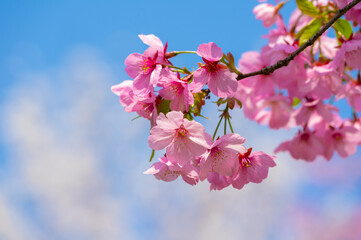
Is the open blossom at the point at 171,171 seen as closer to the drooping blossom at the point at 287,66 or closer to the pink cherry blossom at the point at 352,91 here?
the drooping blossom at the point at 287,66

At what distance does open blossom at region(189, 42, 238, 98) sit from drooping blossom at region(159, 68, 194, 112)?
0.04 meters

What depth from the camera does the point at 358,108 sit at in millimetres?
3082

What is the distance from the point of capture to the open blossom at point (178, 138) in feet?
5.32

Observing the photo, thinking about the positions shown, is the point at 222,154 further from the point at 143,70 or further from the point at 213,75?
the point at 143,70

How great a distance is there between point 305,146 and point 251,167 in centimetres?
126

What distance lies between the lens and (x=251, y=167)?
183cm

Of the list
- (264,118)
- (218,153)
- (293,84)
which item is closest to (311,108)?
(293,84)

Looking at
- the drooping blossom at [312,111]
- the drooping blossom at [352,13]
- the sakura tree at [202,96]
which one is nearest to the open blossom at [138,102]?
the sakura tree at [202,96]

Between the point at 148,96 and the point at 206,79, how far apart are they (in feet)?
0.88

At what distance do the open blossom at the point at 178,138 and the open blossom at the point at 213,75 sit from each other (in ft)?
0.50

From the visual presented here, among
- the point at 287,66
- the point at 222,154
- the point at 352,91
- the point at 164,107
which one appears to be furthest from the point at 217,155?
the point at 352,91

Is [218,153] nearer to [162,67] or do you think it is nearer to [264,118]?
[162,67]

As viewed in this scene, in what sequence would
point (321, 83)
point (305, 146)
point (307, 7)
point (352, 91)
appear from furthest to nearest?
point (305, 146)
point (352, 91)
point (321, 83)
point (307, 7)

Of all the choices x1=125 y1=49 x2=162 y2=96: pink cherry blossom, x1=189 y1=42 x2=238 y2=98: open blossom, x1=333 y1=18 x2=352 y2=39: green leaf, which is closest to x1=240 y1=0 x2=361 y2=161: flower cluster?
x1=333 y1=18 x2=352 y2=39: green leaf
